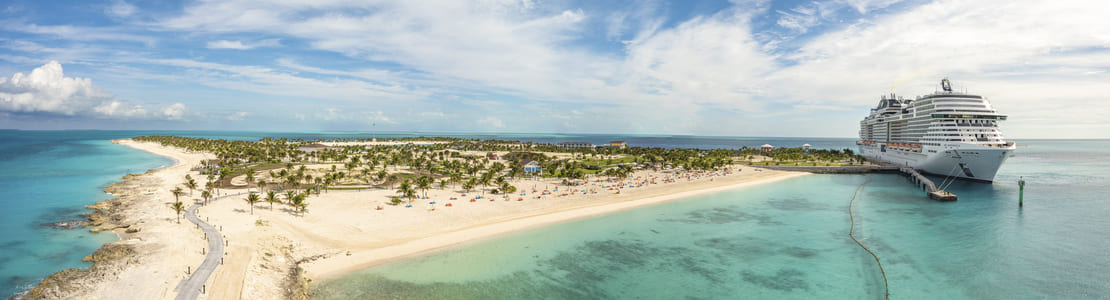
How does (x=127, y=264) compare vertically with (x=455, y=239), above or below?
above

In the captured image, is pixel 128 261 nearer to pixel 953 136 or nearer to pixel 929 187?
pixel 929 187

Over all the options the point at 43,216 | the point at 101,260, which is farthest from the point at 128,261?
the point at 43,216

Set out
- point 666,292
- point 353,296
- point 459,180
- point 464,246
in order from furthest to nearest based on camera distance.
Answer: point 459,180 → point 464,246 → point 666,292 → point 353,296

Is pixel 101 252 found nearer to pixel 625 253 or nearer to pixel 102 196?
pixel 102 196

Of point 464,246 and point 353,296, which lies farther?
point 464,246

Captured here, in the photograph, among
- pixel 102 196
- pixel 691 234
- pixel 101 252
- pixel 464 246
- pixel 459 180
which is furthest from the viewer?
pixel 459 180

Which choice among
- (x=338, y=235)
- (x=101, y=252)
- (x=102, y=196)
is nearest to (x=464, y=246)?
(x=338, y=235)

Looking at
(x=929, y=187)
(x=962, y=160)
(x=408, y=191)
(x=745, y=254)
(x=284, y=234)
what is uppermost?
(x=962, y=160)

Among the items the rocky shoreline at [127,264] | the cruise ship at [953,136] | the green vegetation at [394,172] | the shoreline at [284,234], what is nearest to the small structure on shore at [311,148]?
the green vegetation at [394,172]

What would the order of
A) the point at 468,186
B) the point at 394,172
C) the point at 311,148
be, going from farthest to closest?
the point at 311,148
the point at 394,172
the point at 468,186
